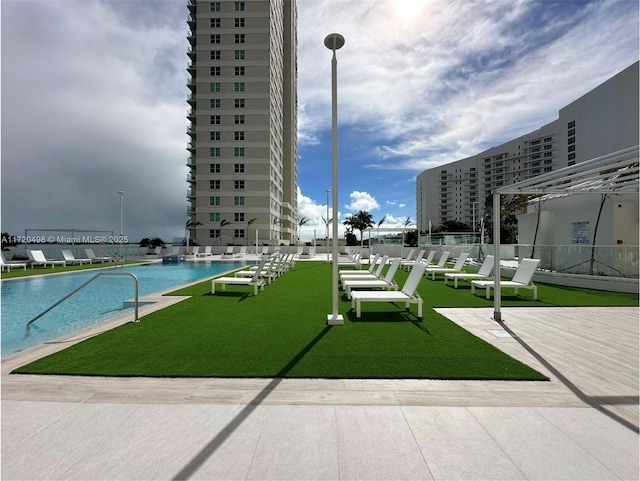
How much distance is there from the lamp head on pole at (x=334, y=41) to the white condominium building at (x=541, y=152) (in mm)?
27444

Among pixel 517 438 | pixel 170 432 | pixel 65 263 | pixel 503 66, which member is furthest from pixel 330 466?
pixel 65 263

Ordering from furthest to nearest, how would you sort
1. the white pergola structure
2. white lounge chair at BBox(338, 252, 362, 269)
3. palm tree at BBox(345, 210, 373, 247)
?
palm tree at BBox(345, 210, 373, 247) < white lounge chair at BBox(338, 252, 362, 269) < the white pergola structure

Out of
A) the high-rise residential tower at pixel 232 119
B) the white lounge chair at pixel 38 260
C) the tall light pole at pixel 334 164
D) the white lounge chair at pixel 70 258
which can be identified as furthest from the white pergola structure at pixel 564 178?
the high-rise residential tower at pixel 232 119

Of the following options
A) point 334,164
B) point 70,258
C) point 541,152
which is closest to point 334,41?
point 334,164

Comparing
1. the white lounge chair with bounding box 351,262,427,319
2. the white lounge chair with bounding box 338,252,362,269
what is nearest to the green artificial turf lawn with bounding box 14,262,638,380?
the white lounge chair with bounding box 351,262,427,319

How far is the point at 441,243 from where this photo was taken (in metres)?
26.1

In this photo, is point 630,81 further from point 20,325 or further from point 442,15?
point 20,325

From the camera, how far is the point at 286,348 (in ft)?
14.9

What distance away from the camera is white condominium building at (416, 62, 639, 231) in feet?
174

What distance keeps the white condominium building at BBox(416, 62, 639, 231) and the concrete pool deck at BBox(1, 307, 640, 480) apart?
29531 millimetres

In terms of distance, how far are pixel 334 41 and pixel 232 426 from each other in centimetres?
595

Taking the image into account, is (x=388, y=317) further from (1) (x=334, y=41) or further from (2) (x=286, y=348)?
(1) (x=334, y=41)

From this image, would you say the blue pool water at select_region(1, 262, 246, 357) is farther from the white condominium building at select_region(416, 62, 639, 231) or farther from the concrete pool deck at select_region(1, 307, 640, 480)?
the white condominium building at select_region(416, 62, 639, 231)

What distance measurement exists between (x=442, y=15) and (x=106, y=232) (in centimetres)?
2914
